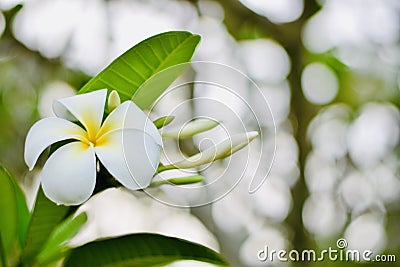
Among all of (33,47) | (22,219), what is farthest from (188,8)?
(22,219)

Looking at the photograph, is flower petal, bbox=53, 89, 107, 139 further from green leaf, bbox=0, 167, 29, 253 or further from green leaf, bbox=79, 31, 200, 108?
green leaf, bbox=0, 167, 29, 253

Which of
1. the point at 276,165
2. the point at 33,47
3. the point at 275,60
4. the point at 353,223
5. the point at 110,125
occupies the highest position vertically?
the point at 110,125

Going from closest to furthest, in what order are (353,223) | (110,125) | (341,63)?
(110,125)
(353,223)
(341,63)

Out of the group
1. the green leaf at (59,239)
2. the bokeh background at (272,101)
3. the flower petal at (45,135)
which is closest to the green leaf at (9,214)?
the green leaf at (59,239)

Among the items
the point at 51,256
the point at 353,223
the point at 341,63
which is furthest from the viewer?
the point at 341,63

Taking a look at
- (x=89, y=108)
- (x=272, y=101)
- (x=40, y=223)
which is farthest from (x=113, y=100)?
(x=272, y=101)

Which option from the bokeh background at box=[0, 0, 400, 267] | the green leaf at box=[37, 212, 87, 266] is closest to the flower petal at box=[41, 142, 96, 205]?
the green leaf at box=[37, 212, 87, 266]

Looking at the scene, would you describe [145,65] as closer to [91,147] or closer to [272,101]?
[91,147]

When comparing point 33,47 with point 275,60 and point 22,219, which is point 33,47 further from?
point 22,219
